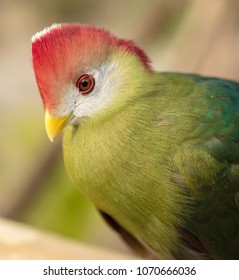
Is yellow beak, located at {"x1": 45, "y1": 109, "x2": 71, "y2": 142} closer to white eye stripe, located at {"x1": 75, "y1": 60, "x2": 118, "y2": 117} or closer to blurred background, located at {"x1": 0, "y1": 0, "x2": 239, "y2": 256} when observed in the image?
white eye stripe, located at {"x1": 75, "y1": 60, "x2": 118, "y2": 117}

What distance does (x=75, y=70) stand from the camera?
49.9 inches

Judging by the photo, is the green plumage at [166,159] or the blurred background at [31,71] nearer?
the green plumage at [166,159]

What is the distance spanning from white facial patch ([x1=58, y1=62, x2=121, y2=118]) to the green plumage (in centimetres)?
2

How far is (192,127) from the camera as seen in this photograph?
4.39 ft

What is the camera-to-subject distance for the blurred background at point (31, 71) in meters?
2.06

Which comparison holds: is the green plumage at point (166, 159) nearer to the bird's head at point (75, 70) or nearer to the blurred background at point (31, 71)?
the bird's head at point (75, 70)

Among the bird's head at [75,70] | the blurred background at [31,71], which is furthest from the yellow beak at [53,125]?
the blurred background at [31,71]

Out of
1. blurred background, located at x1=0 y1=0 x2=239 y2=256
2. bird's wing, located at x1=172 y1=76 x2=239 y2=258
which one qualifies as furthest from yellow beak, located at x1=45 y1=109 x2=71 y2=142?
blurred background, located at x1=0 y1=0 x2=239 y2=256

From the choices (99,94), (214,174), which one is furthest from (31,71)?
(214,174)

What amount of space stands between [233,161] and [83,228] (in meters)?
Result: 1.28

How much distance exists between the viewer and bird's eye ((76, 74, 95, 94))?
1285 millimetres

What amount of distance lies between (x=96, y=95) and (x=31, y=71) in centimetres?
99
